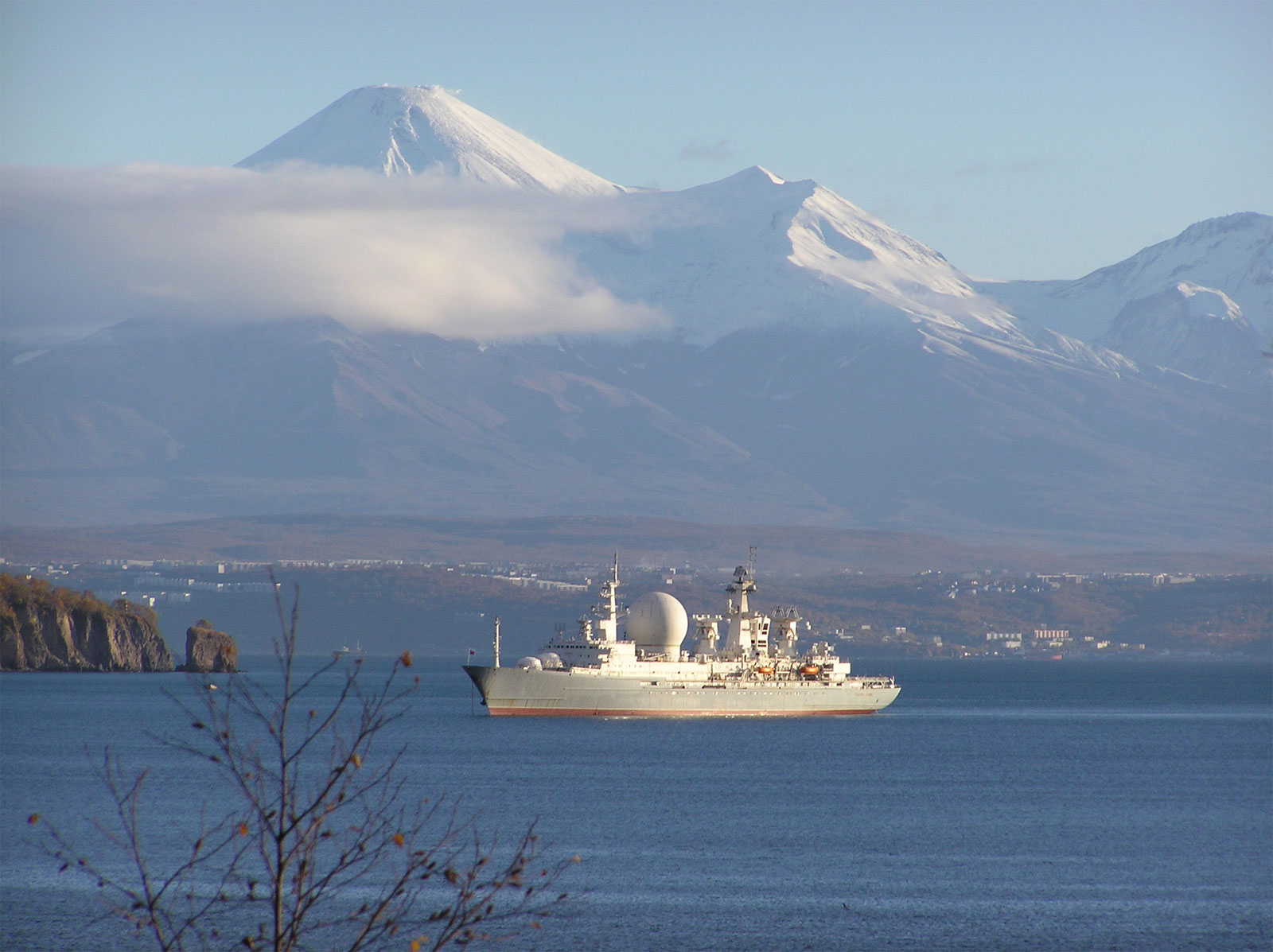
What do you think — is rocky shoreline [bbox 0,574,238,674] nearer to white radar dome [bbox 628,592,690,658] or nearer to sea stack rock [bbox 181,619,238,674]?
sea stack rock [bbox 181,619,238,674]

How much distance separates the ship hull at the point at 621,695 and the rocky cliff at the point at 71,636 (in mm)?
58847

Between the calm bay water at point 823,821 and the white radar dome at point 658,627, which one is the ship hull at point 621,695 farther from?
the white radar dome at point 658,627

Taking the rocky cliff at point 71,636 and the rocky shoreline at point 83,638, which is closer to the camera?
the rocky shoreline at point 83,638

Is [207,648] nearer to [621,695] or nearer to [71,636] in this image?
[71,636]

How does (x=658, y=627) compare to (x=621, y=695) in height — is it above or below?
above

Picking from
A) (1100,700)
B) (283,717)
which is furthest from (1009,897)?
(1100,700)

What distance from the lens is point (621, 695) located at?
84812mm

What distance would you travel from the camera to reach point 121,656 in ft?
456

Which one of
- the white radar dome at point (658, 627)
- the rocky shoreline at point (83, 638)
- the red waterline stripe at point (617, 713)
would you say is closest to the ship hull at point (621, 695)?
the red waterline stripe at point (617, 713)

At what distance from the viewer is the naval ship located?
84.8 metres

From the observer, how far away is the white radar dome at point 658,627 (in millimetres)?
90438

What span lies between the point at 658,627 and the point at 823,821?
130 feet

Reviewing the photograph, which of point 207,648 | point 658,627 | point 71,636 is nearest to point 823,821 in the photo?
point 658,627

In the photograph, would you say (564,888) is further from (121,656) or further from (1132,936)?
(121,656)
